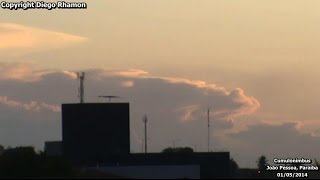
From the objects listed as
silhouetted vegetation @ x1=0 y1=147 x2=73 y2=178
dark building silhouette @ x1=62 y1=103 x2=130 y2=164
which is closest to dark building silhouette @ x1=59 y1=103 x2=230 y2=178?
dark building silhouette @ x1=62 y1=103 x2=130 y2=164

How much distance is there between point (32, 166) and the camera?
417 feet

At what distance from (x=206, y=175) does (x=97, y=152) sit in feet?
51.2

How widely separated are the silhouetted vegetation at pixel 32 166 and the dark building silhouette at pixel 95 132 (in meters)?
14.4

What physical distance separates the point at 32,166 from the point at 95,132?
20945mm

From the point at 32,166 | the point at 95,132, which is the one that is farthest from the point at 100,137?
the point at 32,166

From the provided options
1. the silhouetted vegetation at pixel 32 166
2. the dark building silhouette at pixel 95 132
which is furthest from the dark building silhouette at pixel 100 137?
the silhouetted vegetation at pixel 32 166

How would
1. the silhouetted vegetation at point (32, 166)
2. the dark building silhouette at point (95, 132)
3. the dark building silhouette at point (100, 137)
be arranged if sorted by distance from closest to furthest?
the silhouetted vegetation at point (32, 166)
the dark building silhouette at point (100, 137)
the dark building silhouette at point (95, 132)

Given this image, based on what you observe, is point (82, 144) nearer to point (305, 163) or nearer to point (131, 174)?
point (131, 174)

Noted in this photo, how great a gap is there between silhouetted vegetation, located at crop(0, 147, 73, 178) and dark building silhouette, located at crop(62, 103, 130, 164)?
14.4 m

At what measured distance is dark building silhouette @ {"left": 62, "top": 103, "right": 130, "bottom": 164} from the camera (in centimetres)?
14688

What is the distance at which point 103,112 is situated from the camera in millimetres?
147000

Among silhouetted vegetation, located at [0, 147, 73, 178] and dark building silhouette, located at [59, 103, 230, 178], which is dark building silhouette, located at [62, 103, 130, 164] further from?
silhouetted vegetation, located at [0, 147, 73, 178]

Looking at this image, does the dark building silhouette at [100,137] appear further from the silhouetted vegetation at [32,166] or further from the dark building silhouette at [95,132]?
the silhouetted vegetation at [32,166]

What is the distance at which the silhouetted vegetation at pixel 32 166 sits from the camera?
120975 mm
